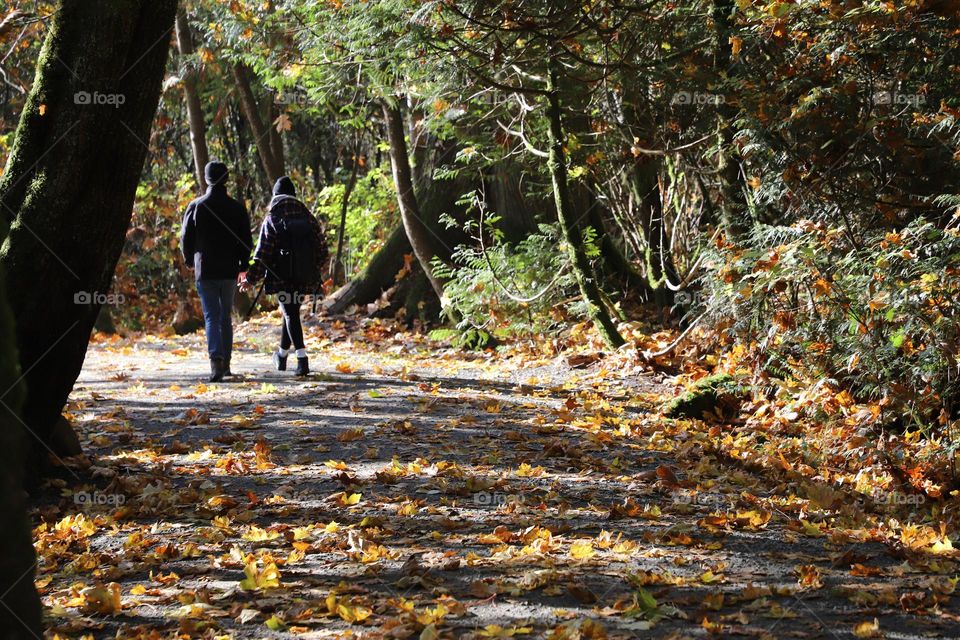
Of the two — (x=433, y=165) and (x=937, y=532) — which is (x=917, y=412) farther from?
(x=433, y=165)

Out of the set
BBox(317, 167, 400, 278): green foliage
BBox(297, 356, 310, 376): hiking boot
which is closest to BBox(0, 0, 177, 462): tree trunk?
BBox(297, 356, 310, 376): hiking boot

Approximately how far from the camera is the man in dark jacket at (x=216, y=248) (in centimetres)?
992

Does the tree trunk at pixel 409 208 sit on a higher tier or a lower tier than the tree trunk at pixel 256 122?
lower

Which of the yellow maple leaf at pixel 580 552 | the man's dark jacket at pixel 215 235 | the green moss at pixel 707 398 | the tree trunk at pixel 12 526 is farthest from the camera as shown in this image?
the man's dark jacket at pixel 215 235

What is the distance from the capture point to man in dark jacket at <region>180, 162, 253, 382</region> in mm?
9922

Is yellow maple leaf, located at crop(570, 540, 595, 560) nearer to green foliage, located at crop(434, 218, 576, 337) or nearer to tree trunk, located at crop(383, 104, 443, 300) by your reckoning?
green foliage, located at crop(434, 218, 576, 337)

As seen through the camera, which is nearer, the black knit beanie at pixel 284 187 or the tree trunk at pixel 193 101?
the black knit beanie at pixel 284 187

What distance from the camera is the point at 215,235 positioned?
32.6 ft

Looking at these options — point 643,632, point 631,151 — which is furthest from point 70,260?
Answer: point 631,151

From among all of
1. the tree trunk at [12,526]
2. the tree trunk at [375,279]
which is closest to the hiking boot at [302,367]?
the tree trunk at [375,279]

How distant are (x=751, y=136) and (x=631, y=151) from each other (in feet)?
10.4

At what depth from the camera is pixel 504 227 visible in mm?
15125

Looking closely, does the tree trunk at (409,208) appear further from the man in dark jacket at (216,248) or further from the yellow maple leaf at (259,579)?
the yellow maple leaf at (259,579)

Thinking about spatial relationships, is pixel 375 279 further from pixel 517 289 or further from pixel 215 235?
pixel 215 235
